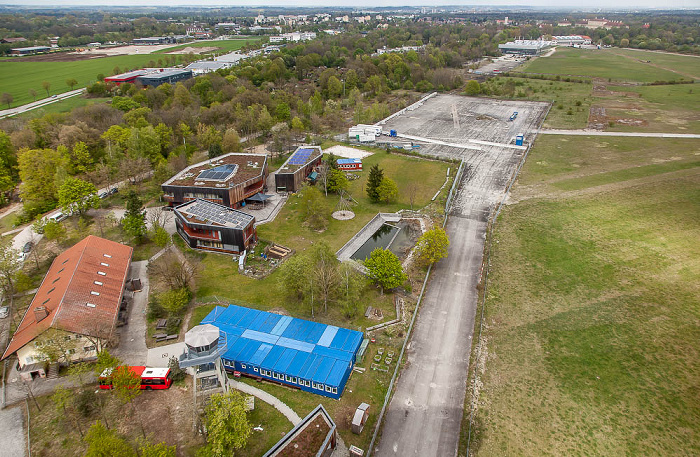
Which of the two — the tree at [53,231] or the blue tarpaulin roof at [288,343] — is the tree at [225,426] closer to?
the blue tarpaulin roof at [288,343]

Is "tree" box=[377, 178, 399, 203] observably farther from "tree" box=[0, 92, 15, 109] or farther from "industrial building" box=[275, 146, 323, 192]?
"tree" box=[0, 92, 15, 109]

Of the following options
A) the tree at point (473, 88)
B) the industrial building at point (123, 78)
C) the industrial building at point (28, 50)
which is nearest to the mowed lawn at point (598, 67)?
the tree at point (473, 88)

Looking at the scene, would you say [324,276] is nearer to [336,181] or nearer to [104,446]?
[104,446]

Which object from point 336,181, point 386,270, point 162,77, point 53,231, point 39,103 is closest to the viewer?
point 386,270

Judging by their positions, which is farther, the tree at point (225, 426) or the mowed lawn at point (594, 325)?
the mowed lawn at point (594, 325)

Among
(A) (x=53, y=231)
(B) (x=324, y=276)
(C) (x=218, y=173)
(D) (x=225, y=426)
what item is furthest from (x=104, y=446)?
(C) (x=218, y=173)

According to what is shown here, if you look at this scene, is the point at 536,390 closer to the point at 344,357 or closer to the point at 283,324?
the point at 344,357
